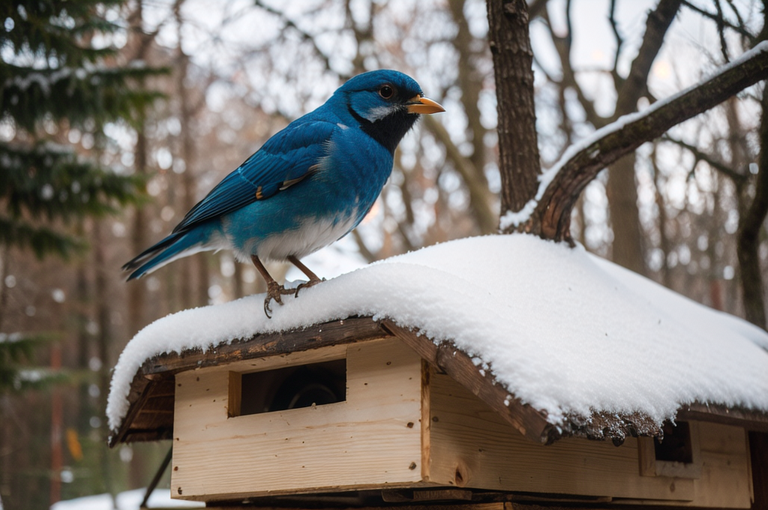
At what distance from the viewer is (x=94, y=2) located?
5.21 metres

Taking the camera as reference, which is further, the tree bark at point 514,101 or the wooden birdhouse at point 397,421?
the tree bark at point 514,101

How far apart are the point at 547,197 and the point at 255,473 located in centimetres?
Result: 176

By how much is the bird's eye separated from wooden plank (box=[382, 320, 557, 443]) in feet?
3.63

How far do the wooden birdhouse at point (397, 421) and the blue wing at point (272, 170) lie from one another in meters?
0.40

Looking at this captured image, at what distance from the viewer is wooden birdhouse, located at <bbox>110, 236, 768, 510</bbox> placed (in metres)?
1.96

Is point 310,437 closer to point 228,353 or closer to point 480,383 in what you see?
point 228,353

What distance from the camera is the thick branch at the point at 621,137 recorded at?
2.68 metres

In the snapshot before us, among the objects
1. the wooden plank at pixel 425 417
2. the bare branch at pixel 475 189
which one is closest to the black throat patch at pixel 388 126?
the wooden plank at pixel 425 417

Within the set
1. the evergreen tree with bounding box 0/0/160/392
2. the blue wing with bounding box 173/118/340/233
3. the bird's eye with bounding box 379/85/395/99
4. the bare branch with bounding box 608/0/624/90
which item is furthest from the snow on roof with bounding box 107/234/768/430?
the evergreen tree with bounding box 0/0/160/392

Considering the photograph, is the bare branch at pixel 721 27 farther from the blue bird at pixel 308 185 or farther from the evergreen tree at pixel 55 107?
the evergreen tree at pixel 55 107

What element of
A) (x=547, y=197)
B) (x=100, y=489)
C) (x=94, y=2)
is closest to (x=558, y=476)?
(x=547, y=197)

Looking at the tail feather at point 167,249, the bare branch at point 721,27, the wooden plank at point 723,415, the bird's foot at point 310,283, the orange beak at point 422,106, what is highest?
the bare branch at point 721,27

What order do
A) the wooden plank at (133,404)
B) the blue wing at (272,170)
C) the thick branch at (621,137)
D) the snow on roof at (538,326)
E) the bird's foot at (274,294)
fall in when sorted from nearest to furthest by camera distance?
the snow on roof at (538,326)
the bird's foot at (274,294)
the blue wing at (272,170)
the thick branch at (621,137)
the wooden plank at (133,404)

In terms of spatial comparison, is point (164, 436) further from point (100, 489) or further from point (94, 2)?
point (100, 489)
